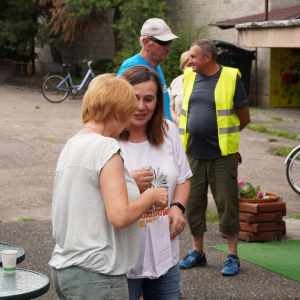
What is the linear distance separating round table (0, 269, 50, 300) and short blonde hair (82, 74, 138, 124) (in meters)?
0.79

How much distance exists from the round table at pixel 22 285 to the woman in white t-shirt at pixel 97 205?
15cm

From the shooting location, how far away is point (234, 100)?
181 inches

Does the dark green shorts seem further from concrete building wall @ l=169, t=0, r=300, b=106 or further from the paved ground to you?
concrete building wall @ l=169, t=0, r=300, b=106

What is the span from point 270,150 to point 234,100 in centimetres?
681

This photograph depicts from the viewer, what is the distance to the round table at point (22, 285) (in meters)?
2.20

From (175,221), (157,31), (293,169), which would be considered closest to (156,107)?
(175,221)

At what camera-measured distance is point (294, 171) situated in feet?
24.3

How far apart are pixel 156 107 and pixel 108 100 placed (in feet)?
2.26

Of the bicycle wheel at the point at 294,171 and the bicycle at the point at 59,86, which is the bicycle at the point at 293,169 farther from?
the bicycle at the point at 59,86

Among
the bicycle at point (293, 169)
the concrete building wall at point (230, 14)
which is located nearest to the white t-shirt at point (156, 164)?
the bicycle at point (293, 169)

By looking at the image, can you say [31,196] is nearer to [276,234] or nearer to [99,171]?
[276,234]

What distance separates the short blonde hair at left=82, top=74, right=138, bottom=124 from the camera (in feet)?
7.00

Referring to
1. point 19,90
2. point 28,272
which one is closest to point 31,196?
point 28,272

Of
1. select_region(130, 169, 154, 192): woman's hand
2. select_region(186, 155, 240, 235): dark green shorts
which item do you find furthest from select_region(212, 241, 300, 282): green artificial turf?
select_region(130, 169, 154, 192): woman's hand
